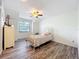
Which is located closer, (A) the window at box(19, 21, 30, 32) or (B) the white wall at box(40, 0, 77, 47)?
(B) the white wall at box(40, 0, 77, 47)

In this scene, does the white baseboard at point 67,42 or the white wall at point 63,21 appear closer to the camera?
the white wall at point 63,21

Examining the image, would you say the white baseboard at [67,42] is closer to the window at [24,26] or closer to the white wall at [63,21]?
the white wall at [63,21]

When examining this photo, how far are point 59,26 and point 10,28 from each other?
355cm

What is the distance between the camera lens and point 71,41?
211 inches

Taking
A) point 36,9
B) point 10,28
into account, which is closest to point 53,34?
point 36,9

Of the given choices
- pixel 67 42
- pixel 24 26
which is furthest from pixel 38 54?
pixel 24 26

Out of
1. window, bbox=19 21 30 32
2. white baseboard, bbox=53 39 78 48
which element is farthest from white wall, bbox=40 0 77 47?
window, bbox=19 21 30 32

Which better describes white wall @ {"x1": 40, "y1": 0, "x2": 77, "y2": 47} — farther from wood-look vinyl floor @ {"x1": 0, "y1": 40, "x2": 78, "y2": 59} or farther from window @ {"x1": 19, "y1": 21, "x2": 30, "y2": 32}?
window @ {"x1": 19, "y1": 21, "x2": 30, "y2": 32}

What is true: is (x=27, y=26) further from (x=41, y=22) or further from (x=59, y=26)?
A: (x=59, y=26)

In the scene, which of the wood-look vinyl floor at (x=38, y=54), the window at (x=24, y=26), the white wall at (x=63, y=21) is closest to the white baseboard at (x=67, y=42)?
the white wall at (x=63, y=21)

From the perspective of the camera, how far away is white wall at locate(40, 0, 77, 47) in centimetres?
495

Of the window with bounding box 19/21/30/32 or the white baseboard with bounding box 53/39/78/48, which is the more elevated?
the window with bounding box 19/21/30/32

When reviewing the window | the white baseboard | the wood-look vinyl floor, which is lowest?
the wood-look vinyl floor

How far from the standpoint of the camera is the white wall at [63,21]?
495 cm
